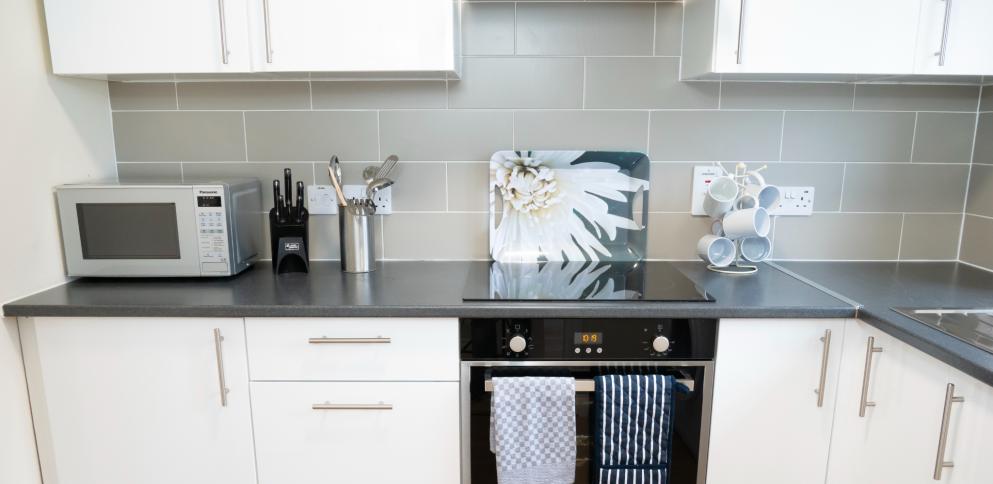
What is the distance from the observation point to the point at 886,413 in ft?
4.20

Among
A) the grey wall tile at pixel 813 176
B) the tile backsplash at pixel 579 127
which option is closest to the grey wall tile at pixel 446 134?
the tile backsplash at pixel 579 127

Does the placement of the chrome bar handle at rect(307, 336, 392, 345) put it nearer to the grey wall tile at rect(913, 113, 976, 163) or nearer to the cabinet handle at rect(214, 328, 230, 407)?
the cabinet handle at rect(214, 328, 230, 407)

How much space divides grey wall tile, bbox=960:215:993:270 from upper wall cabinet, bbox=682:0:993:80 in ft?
1.83

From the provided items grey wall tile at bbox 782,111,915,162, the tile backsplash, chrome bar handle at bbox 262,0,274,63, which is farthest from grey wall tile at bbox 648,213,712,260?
chrome bar handle at bbox 262,0,274,63

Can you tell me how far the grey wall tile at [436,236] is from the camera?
1.86 meters

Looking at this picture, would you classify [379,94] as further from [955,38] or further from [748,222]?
[955,38]

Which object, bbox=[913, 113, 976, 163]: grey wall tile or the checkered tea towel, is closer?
the checkered tea towel

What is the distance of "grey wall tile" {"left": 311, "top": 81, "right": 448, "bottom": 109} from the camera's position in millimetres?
1774

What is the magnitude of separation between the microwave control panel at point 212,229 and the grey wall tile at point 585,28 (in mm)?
Result: 973

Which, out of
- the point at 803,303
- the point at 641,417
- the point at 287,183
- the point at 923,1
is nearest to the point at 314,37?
the point at 287,183

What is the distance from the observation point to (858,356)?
1.37 m

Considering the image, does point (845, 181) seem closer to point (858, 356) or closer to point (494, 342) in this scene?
point (858, 356)

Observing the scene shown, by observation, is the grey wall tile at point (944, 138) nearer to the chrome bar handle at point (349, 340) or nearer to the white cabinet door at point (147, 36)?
the chrome bar handle at point (349, 340)

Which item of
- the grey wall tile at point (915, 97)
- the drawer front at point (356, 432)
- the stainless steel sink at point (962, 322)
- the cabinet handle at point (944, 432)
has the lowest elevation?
the drawer front at point (356, 432)
